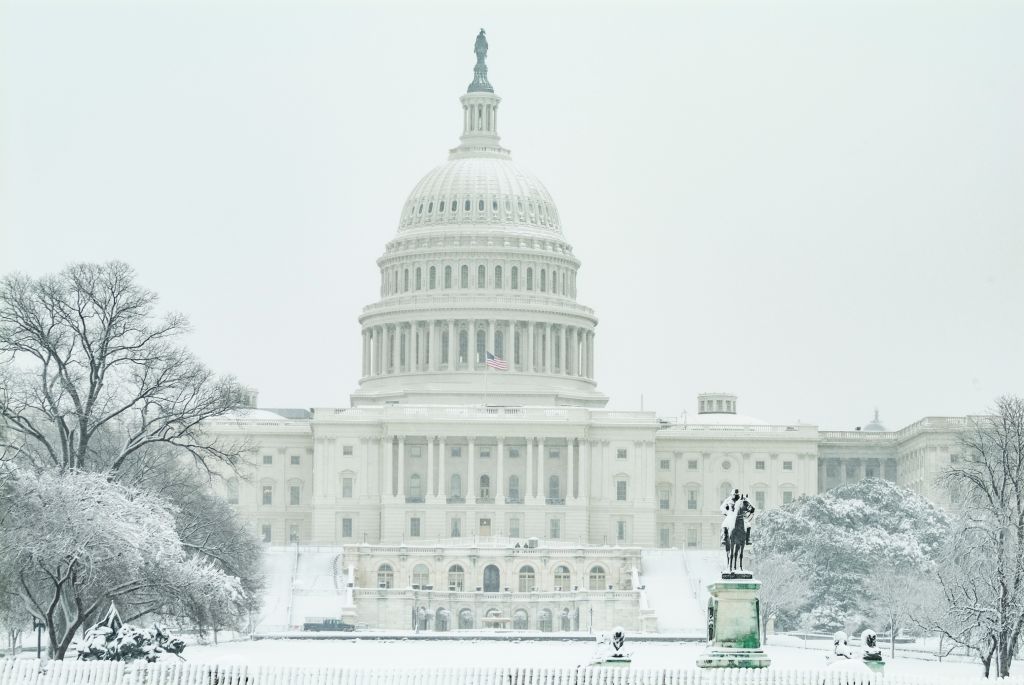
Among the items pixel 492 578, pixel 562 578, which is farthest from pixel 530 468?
pixel 492 578

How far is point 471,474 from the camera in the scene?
196 m

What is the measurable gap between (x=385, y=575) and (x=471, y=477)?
2739 centimetres

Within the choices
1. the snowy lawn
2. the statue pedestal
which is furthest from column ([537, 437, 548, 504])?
the statue pedestal

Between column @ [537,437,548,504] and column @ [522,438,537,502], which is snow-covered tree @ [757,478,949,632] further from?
column @ [522,438,537,502]

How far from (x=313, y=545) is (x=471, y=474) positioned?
1519cm

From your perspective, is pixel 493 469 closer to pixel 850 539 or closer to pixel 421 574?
pixel 421 574

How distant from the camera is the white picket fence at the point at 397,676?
54719 mm

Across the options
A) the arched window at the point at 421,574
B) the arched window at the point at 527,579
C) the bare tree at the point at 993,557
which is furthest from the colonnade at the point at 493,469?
the bare tree at the point at 993,557

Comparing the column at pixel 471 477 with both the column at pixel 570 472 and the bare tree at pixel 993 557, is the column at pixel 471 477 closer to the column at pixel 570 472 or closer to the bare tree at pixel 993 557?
the column at pixel 570 472

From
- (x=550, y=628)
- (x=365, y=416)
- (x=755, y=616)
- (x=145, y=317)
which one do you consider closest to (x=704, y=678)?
(x=755, y=616)

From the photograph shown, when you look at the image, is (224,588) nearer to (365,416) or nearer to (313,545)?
(313,545)

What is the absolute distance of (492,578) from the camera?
17000 centimetres

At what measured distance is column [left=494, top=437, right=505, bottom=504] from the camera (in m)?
194

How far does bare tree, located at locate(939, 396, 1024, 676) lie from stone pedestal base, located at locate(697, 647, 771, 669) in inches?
1041
